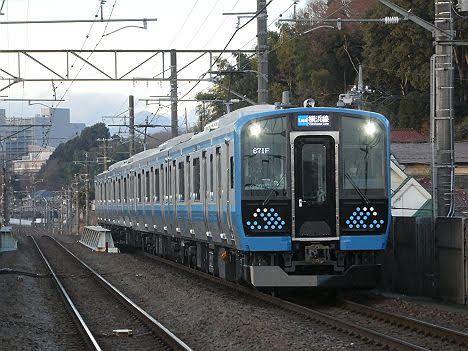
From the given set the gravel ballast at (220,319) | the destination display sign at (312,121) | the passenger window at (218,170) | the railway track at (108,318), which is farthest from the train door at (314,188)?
the railway track at (108,318)

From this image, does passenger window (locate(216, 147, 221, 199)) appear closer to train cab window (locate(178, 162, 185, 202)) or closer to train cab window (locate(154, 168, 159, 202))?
train cab window (locate(178, 162, 185, 202))

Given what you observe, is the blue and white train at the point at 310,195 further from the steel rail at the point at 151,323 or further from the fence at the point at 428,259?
the steel rail at the point at 151,323

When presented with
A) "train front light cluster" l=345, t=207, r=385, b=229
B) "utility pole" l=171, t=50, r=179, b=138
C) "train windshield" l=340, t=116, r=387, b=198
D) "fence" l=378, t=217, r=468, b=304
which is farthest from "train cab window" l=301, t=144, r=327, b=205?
"utility pole" l=171, t=50, r=179, b=138

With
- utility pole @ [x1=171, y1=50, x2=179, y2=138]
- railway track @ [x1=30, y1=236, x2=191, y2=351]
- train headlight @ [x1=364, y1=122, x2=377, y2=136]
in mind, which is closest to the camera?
railway track @ [x1=30, y1=236, x2=191, y2=351]

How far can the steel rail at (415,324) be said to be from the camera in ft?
36.8

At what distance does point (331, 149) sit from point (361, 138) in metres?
0.51

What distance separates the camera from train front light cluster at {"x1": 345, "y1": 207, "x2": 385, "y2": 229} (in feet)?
50.5

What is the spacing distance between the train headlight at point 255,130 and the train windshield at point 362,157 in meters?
1.21

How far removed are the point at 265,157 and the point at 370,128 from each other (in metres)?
1.62

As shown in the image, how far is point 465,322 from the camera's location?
12922 millimetres

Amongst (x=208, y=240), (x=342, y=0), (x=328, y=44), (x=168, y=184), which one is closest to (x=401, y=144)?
(x=328, y=44)

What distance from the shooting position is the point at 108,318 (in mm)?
15664

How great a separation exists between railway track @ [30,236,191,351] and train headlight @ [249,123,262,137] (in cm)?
305

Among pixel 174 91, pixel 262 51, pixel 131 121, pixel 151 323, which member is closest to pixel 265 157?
pixel 151 323
